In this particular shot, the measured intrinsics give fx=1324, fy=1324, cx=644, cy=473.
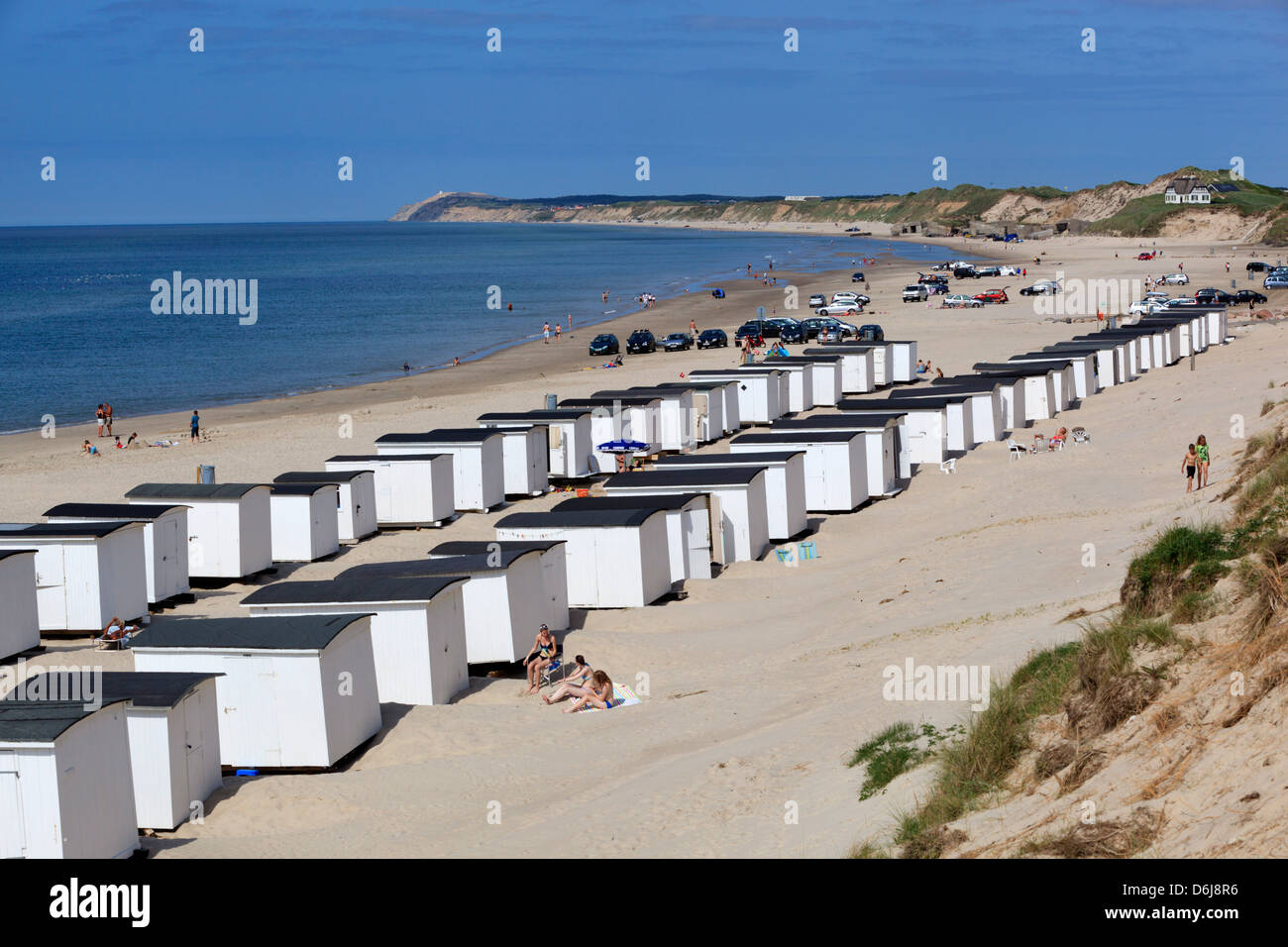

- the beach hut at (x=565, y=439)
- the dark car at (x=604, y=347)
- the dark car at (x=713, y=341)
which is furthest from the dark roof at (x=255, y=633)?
the dark car at (x=604, y=347)

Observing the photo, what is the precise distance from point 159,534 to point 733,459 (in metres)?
11.6

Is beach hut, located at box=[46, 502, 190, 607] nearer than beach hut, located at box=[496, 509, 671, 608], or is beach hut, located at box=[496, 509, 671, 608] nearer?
beach hut, located at box=[496, 509, 671, 608]

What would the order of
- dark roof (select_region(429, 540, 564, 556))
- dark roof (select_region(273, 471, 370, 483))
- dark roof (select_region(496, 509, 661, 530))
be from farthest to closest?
dark roof (select_region(273, 471, 370, 483)), dark roof (select_region(496, 509, 661, 530)), dark roof (select_region(429, 540, 564, 556))

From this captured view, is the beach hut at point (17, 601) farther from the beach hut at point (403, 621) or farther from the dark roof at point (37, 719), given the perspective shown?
the dark roof at point (37, 719)

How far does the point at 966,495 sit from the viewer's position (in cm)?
2923

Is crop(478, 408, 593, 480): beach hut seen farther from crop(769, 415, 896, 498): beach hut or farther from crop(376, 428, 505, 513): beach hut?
crop(769, 415, 896, 498): beach hut

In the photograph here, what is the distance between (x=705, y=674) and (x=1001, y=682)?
5745 millimetres

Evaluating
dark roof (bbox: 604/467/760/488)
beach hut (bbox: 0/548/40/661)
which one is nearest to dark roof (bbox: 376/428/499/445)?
dark roof (bbox: 604/467/760/488)

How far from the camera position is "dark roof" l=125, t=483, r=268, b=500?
82.9 ft

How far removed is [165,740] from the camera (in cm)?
1443

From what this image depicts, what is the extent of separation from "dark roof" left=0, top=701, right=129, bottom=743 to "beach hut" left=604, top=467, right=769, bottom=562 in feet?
44.5

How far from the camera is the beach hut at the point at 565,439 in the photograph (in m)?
33.0

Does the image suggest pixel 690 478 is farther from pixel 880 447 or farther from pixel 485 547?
pixel 880 447

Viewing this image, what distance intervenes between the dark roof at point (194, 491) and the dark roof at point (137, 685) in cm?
940
